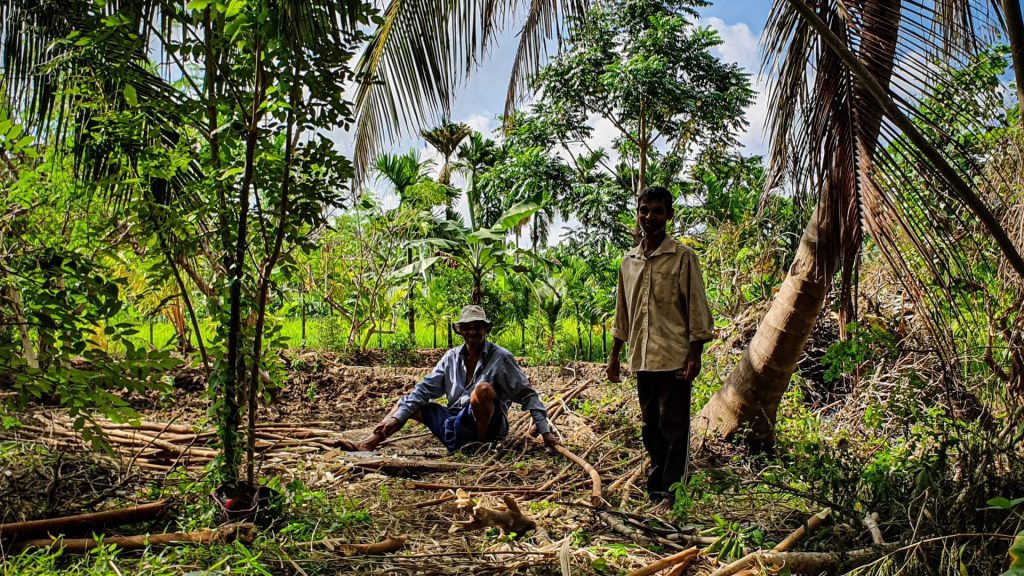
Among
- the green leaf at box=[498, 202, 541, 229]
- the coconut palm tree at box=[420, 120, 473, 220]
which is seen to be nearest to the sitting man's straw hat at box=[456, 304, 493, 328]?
the green leaf at box=[498, 202, 541, 229]

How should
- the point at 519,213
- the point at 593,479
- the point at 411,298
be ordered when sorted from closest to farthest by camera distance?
the point at 593,479 → the point at 519,213 → the point at 411,298

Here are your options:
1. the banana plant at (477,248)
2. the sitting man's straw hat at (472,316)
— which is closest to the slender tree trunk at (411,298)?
the banana plant at (477,248)

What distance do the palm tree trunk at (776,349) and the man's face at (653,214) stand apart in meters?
0.76

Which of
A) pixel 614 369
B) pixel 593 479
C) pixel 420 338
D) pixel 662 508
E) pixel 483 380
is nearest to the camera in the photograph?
pixel 662 508

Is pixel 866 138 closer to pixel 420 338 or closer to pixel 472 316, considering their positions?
pixel 472 316

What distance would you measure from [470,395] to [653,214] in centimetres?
181

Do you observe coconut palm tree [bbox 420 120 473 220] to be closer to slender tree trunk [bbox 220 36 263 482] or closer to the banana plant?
the banana plant

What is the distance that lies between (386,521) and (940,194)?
2684 mm

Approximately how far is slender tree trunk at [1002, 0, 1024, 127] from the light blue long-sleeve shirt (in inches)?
115

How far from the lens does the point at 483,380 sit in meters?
4.41

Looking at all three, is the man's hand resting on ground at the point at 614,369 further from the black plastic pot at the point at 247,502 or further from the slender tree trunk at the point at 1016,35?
the slender tree trunk at the point at 1016,35

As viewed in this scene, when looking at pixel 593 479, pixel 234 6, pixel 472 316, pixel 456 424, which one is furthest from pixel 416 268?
pixel 234 6

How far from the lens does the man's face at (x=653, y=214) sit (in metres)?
3.39

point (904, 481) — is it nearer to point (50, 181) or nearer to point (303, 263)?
point (50, 181)
